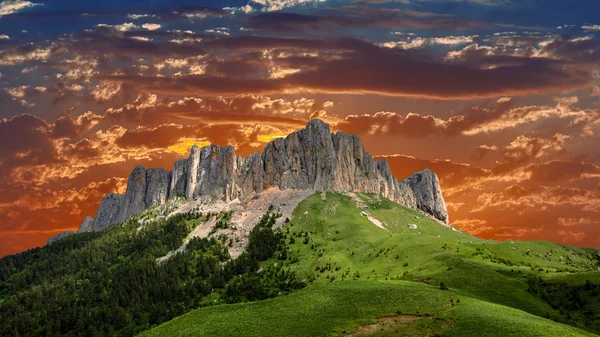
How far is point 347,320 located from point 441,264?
60233mm

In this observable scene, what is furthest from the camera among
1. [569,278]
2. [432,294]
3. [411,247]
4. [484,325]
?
[411,247]

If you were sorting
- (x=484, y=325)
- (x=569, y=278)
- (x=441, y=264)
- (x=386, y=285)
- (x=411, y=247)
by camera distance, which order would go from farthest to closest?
1. (x=411, y=247)
2. (x=441, y=264)
3. (x=569, y=278)
4. (x=386, y=285)
5. (x=484, y=325)

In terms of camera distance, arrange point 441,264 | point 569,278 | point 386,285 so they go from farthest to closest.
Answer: point 441,264, point 569,278, point 386,285

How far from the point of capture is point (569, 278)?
396ft

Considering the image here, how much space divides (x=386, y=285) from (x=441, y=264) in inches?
1622

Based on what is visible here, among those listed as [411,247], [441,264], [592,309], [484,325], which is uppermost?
[484,325]

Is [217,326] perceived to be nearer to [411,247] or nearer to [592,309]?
[592,309]

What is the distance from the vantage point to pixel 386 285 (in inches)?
4318

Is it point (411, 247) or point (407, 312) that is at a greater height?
point (407, 312)

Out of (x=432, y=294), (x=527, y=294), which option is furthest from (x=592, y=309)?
(x=432, y=294)

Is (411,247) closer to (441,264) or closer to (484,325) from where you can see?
(441,264)

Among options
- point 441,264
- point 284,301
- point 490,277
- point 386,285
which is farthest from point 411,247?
point 284,301

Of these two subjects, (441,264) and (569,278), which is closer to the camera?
(569,278)

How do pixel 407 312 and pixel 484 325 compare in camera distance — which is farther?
pixel 407 312
